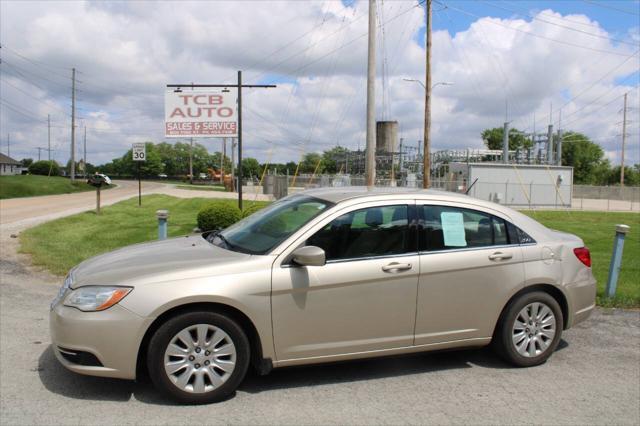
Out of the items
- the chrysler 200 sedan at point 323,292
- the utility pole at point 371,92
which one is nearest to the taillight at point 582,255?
the chrysler 200 sedan at point 323,292

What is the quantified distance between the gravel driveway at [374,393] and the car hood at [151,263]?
0.86 m

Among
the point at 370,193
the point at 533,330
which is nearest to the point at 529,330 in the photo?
the point at 533,330

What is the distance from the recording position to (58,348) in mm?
4035

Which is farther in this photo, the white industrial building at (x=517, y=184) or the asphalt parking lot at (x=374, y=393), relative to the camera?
the white industrial building at (x=517, y=184)

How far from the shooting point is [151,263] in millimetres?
4254

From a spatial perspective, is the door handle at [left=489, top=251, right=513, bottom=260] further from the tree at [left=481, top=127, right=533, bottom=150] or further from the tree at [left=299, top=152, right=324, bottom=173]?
the tree at [left=481, top=127, right=533, bottom=150]

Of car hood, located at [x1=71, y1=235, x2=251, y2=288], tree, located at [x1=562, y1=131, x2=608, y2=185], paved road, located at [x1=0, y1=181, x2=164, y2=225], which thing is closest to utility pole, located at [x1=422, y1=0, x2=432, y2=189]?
paved road, located at [x1=0, y1=181, x2=164, y2=225]

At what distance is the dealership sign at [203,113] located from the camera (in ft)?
52.3

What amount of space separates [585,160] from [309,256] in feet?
369

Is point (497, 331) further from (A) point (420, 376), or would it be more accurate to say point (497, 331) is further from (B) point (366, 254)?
(B) point (366, 254)

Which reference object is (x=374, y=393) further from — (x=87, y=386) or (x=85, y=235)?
(x=85, y=235)

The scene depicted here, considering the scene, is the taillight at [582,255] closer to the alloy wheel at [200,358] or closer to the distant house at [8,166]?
the alloy wheel at [200,358]

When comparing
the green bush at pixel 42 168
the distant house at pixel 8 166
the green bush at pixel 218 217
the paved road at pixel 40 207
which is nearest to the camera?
the green bush at pixel 218 217

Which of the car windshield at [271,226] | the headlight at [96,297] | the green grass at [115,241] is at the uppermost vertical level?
the car windshield at [271,226]
